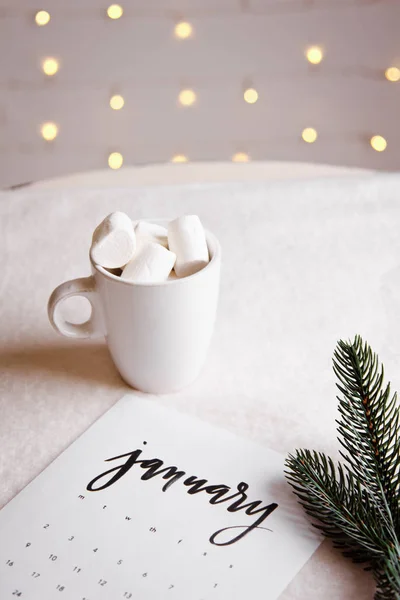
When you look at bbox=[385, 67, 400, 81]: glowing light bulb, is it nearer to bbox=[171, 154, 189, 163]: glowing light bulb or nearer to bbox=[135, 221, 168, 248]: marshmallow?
bbox=[171, 154, 189, 163]: glowing light bulb

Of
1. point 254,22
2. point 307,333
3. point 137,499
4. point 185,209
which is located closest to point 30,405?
point 137,499

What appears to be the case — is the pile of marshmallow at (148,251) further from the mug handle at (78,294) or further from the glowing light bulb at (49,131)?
the glowing light bulb at (49,131)

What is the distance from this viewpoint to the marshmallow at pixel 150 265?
66 centimetres

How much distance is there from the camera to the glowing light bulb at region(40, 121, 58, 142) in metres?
1.37

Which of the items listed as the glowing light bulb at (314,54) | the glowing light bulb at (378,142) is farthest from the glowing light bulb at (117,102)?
the glowing light bulb at (378,142)

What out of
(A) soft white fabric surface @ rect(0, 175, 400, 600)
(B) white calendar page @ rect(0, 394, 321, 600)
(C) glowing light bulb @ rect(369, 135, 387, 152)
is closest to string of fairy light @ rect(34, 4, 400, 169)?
(C) glowing light bulb @ rect(369, 135, 387, 152)

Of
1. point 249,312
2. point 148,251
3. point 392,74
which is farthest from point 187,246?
point 392,74

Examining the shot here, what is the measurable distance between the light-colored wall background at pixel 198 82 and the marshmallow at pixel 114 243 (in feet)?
2.34

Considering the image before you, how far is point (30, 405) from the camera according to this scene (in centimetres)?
73

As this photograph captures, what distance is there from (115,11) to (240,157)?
37cm

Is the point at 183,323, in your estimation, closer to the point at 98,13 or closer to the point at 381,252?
the point at 381,252

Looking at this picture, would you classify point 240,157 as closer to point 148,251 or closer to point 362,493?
point 148,251

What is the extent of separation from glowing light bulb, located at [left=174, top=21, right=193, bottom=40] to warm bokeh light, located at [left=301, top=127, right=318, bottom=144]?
0.94 ft

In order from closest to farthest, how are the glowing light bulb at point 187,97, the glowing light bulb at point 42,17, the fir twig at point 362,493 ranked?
the fir twig at point 362,493 < the glowing light bulb at point 42,17 < the glowing light bulb at point 187,97
